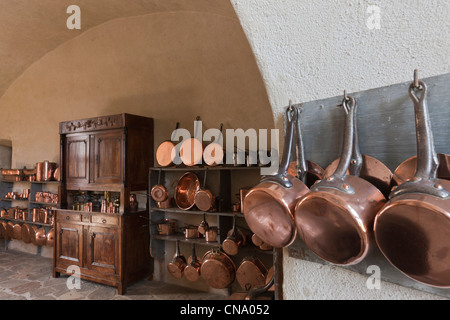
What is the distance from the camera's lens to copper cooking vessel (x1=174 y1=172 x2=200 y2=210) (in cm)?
369

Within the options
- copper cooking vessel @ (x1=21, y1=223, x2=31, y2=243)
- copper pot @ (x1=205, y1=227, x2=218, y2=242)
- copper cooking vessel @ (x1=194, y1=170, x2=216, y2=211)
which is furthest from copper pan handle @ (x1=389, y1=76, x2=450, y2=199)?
copper cooking vessel @ (x1=21, y1=223, x2=31, y2=243)

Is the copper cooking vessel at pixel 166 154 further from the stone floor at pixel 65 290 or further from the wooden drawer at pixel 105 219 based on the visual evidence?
the stone floor at pixel 65 290

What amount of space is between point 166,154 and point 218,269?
5.14 feet

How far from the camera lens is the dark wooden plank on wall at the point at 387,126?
0.61m

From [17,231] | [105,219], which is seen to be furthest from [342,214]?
[17,231]

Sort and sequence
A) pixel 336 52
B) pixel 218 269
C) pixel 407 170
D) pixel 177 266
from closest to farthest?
1. pixel 407 170
2. pixel 336 52
3. pixel 218 269
4. pixel 177 266

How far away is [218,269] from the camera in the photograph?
313 centimetres

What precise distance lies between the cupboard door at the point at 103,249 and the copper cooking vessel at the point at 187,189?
94cm

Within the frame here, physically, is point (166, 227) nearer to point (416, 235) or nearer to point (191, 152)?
point (191, 152)

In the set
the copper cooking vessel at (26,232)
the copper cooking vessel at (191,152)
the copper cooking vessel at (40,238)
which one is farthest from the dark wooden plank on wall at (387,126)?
the copper cooking vessel at (26,232)

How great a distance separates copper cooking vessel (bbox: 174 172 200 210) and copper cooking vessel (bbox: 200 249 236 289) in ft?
2.60

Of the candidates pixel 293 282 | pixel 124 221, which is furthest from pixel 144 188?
pixel 293 282

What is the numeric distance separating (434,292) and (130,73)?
4.56 metres
